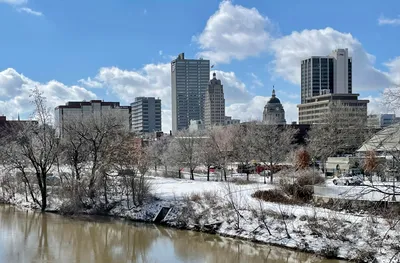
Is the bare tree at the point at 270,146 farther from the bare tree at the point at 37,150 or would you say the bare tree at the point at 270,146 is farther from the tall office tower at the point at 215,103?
the tall office tower at the point at 215,103

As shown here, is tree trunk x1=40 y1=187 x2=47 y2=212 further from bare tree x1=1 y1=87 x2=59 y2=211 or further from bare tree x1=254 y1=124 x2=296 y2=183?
bare tree x1=254 y1=124 x2=296 y2=183

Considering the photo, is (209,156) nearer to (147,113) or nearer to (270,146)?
(270,146)

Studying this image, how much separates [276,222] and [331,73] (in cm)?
16280

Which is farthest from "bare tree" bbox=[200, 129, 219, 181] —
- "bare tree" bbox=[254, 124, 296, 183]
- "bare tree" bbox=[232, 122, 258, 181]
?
"bare tree" bbox=[254, 124, 296, 183]

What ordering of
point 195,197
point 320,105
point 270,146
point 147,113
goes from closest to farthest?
point 195,197
point 270,146
point 320,105
point 147,113

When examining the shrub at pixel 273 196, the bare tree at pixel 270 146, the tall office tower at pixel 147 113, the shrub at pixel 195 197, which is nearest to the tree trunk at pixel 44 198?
the shrub at pixel 195 197

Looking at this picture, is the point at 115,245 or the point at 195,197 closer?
the point at 115,245

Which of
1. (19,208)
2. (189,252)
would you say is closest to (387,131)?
(189,252)

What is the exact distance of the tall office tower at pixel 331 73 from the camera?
176m

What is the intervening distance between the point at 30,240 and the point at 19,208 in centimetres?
1170

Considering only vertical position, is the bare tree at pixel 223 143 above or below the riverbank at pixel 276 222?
above

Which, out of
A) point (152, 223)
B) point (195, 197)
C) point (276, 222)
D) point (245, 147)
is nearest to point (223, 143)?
point (245, 147)

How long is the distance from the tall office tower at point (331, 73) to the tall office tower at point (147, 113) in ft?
201

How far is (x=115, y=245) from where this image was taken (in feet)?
87.7
